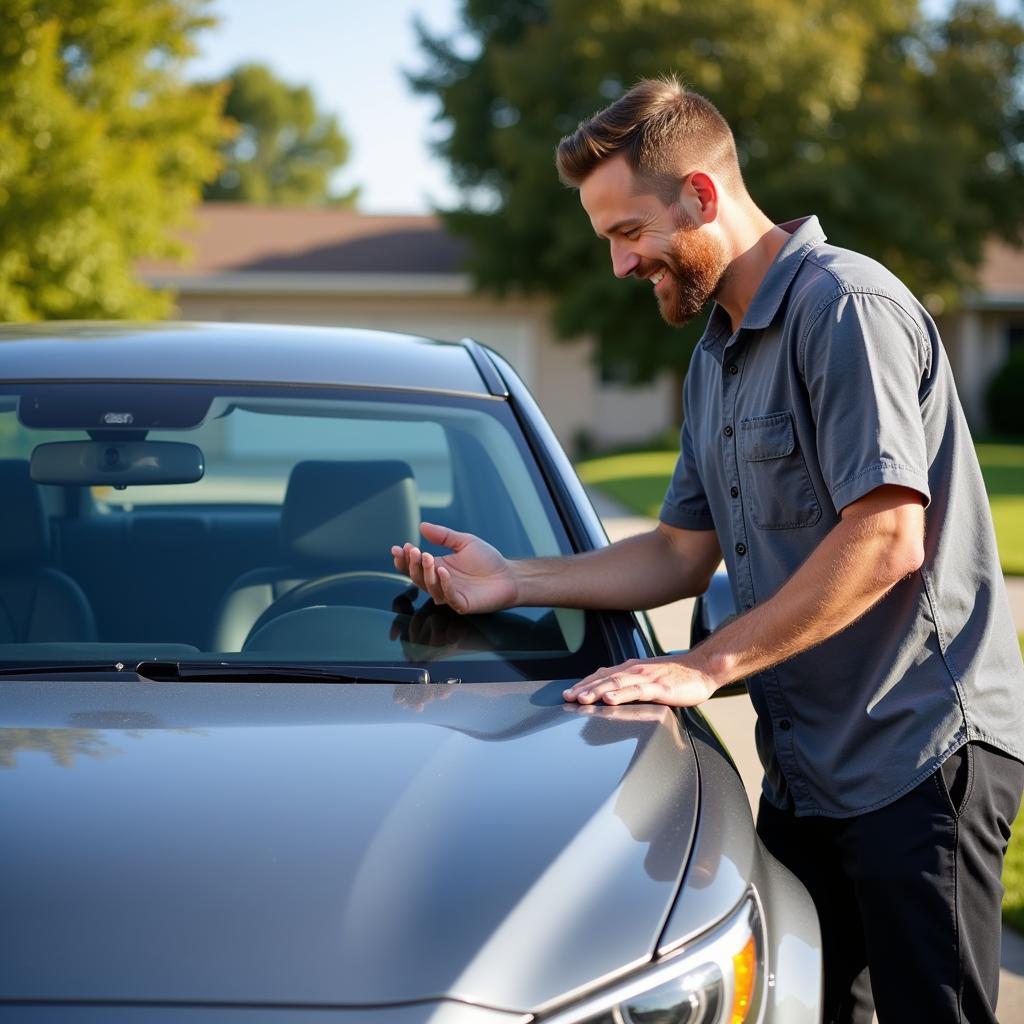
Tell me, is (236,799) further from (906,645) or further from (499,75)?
(499,75)

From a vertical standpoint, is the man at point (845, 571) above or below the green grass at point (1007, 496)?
above

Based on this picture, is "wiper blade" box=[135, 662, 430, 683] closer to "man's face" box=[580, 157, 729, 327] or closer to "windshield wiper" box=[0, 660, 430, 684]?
"windshield wiper" box=[0, 660, 430, 684]

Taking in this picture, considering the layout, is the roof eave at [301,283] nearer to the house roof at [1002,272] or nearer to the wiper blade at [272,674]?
the house roof at [1002,272]

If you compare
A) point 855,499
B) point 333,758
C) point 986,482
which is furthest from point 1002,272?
point 333,758

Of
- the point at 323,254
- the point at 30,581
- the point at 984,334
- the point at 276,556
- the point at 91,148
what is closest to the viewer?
the point at 30,581

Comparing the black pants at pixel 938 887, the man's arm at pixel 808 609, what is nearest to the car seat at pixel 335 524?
the man's arm at pixel 808 609

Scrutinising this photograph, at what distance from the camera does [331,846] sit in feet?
5.73

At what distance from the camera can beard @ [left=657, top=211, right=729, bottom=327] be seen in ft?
7.63

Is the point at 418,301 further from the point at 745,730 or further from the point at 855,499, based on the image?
the point at 855,499

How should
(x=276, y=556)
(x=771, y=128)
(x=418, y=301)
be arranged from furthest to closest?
(x=418, y=301), (x=771, y=128), (x=276, y=556)

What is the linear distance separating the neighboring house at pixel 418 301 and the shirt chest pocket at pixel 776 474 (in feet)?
76.3

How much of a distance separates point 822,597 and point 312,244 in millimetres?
27269

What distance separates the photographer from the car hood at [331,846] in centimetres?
156

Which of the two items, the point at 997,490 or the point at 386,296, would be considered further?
the point at 386,296
